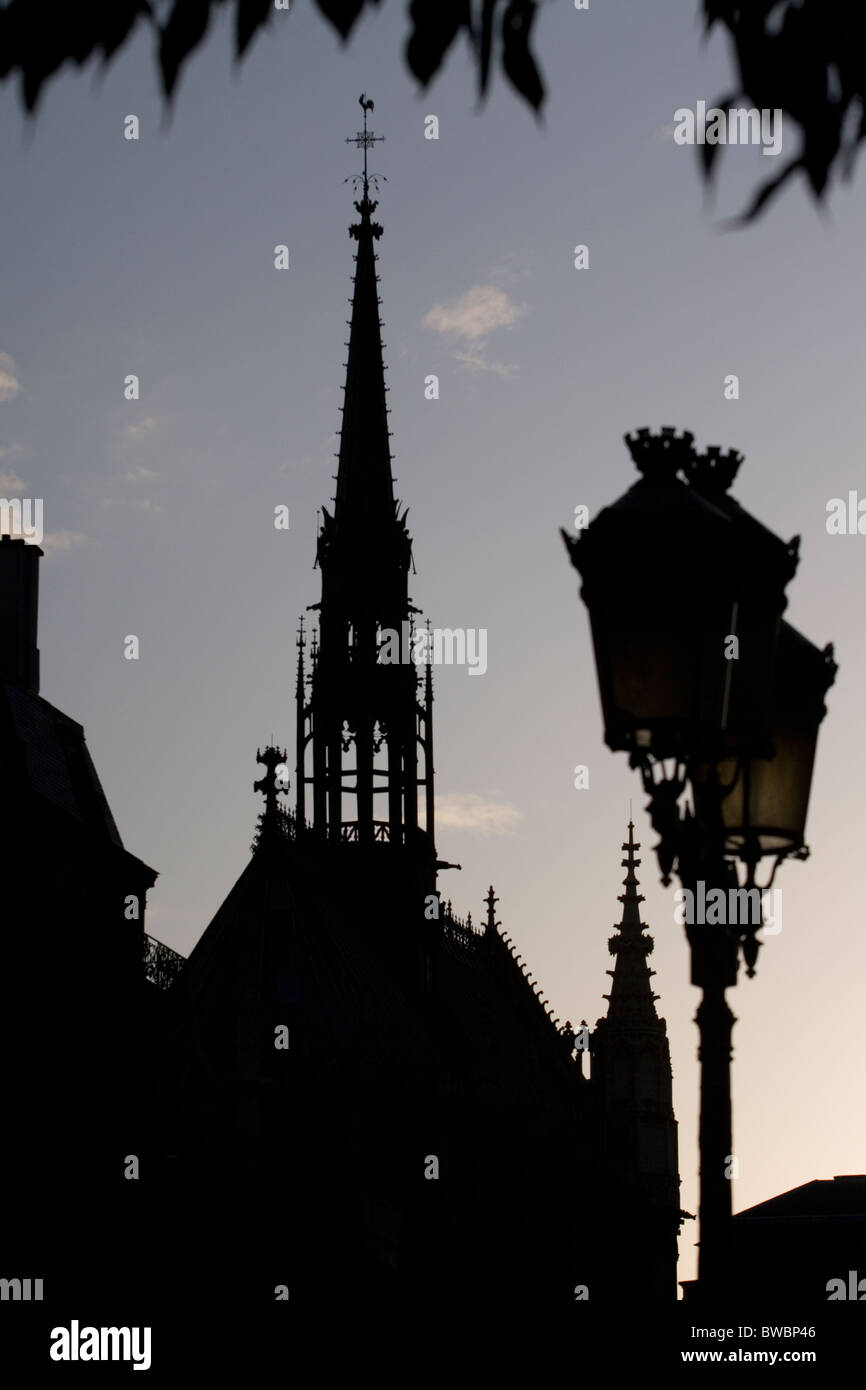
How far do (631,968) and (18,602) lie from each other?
4180 centimetres

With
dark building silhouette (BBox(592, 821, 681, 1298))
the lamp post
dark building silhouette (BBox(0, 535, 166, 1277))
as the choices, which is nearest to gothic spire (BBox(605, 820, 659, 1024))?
dark building silhouette (BBox(592, 821, 681, 1298))

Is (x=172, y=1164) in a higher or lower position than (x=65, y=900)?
lower

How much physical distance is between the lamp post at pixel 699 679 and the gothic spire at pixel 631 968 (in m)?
72.7

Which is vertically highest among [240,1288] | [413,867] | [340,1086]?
[413,867]

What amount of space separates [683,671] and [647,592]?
0.35m

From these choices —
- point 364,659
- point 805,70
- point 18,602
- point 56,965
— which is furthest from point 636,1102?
point 805,70

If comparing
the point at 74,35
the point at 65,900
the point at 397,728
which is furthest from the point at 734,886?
the point at 397,728

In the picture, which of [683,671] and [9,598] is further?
[9,598]

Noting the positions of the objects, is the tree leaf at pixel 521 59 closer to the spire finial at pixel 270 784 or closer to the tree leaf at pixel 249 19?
the tree leaf at pixel 249 19

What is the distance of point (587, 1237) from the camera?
268 feet

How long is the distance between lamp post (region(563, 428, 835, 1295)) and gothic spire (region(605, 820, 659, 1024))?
7265 cm

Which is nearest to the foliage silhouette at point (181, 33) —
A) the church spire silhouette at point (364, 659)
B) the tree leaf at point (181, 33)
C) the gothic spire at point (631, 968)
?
the tree leaf at point (181, 33)

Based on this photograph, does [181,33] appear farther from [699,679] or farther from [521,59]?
[699,679]

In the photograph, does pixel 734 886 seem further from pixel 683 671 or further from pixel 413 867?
pixel 413 867
